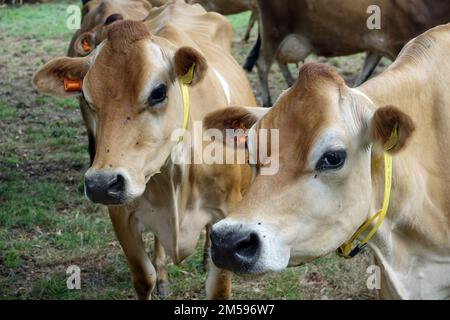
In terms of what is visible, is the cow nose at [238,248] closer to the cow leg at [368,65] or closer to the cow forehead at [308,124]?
the cow forehead at [308,124]

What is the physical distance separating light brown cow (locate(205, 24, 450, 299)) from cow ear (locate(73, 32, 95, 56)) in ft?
7.67

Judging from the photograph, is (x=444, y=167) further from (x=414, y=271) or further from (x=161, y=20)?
(x=161, y=20)

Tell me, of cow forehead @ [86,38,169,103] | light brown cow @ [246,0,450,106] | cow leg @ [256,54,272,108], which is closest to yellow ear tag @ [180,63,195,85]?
cow forehead @ [86,38,169,103]

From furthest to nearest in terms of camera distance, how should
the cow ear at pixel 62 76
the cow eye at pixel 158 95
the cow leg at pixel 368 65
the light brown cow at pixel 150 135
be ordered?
the cow leg at pixel 368 65 → the cow ear at pixel 62 76 → the cow eye at pixel 158 95 → the light brown cow at pixel 150 135

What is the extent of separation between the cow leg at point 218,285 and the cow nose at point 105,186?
3.73 ft

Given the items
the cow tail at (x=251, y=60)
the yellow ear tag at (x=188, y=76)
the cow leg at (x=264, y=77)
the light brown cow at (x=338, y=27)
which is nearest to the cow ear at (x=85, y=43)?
the yellow ear tag at (x=188, y=76)

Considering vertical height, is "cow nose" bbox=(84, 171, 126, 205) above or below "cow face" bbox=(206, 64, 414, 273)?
below

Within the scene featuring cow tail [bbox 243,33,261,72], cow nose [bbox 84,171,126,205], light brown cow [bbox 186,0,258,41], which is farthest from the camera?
light brown cow [bbox 186,0,258,41]

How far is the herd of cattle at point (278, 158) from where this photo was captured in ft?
9.66

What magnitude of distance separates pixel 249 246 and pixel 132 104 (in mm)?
1225

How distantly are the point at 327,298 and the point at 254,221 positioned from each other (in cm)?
226

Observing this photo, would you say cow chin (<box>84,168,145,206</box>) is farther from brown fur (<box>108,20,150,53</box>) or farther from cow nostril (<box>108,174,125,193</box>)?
brown fur (<box>108,20,150,53</box>)

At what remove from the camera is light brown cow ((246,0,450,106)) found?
805 cm

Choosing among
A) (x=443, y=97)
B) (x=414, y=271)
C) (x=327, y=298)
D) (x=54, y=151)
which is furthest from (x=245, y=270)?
(x=54, y=151)
